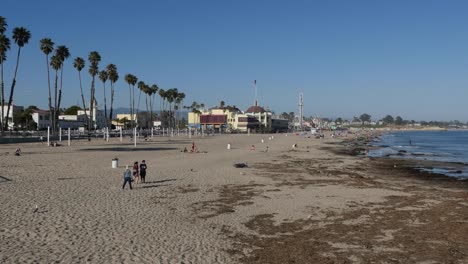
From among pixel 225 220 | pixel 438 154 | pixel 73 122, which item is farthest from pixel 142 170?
pixel 73 122

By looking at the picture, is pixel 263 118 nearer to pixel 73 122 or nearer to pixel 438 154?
pixel 73 122

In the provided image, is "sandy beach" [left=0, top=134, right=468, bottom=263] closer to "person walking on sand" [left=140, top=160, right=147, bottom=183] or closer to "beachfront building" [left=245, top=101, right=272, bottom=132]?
"person walking on sand" [left=140, top=160, right=147, bottom=183]

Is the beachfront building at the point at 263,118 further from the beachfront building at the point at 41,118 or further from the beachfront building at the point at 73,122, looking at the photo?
the beachfront building at the point at 41,118

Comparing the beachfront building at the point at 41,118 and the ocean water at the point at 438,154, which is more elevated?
the beachfront building at the point at 41,118

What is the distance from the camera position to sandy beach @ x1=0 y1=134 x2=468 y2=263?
11.2m

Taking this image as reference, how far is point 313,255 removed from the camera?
1138 cm

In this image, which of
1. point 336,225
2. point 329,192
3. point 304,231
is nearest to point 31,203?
point 304,231

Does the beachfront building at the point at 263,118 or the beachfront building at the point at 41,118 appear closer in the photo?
the beachfront building at the point at 41,118

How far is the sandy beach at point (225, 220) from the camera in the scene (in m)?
11.2

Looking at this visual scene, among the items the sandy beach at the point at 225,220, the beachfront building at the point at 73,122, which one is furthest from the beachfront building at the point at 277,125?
the sandy beach at the point at 225,220

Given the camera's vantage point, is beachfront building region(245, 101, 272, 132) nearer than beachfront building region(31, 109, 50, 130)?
No

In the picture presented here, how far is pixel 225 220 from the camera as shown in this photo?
49.6 feet

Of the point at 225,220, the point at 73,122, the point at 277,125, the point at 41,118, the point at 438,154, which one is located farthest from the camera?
the point at 277,125

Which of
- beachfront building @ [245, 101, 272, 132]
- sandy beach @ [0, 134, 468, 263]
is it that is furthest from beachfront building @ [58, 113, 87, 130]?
sandy beach @ [0, 134, 468, 263]
